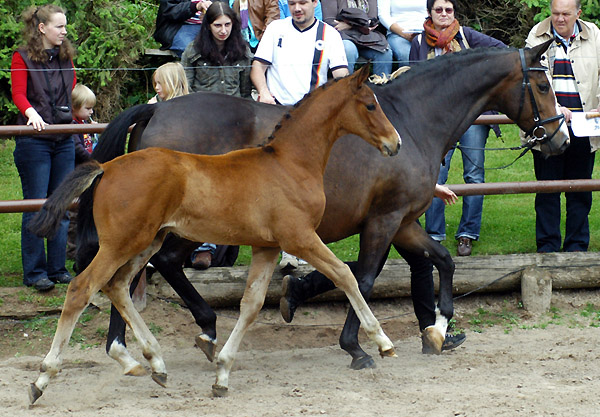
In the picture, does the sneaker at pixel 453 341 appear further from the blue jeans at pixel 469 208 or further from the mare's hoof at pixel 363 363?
the blue jeans at pixel 469 208

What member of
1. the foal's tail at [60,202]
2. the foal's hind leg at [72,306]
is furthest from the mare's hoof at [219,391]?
the foal's tail at [60,202]

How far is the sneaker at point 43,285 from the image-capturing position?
6.67m

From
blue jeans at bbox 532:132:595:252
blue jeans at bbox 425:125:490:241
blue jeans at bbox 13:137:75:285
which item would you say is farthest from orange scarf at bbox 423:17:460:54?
blue jeans at bbox 13:137:75:285

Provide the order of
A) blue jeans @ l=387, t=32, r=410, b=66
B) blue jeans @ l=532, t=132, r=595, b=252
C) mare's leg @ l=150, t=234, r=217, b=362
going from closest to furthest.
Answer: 1. mare's leg @ l=150, t=234, r=217, b=362
2. blue jeans @ l=532, t=132, r=595, b=252
3. blue jeans @ l=387, t=32, r=410, b=66

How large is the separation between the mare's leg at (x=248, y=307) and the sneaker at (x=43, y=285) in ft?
7.16

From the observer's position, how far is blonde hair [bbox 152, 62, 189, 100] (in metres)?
6.45

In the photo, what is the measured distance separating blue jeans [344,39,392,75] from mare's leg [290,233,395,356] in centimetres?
341

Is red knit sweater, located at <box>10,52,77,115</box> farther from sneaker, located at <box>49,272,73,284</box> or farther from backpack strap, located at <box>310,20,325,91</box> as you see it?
backpack strap, located at <box>310,20,325,91</box>

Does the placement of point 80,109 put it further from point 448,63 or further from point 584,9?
point 584,9

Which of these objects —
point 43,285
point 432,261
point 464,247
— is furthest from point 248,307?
point 464,247

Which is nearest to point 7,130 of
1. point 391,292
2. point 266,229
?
point 266,229

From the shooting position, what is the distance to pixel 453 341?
242 inches

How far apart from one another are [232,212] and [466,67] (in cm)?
223

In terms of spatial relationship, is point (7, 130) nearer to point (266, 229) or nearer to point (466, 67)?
point (266, 229)
